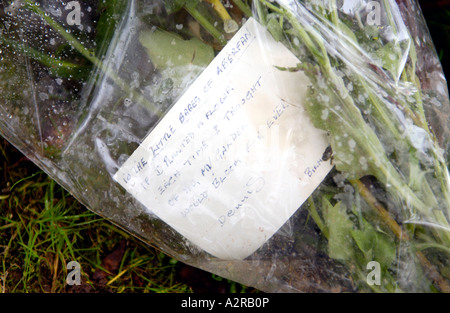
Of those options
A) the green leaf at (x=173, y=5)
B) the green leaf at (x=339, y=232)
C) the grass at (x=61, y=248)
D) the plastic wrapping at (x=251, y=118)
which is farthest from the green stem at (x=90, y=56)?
the grass at (x=61, y=248)

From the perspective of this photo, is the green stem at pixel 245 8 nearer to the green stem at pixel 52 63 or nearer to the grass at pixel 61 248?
the green stem at pixel 52 63

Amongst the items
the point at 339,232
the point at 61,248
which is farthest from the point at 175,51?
the point at 61,248

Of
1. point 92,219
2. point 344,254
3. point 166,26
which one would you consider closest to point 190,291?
point 92,219

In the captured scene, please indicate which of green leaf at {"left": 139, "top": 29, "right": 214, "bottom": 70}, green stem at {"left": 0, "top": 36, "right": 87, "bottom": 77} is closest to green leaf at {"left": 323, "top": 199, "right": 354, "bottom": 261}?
green leaf at {"left": 139, "top": 29, "right": 214, "bottom": 70}

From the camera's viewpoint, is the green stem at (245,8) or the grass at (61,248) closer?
the green stem at (245,8)

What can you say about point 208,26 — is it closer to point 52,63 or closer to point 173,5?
point 173,5
